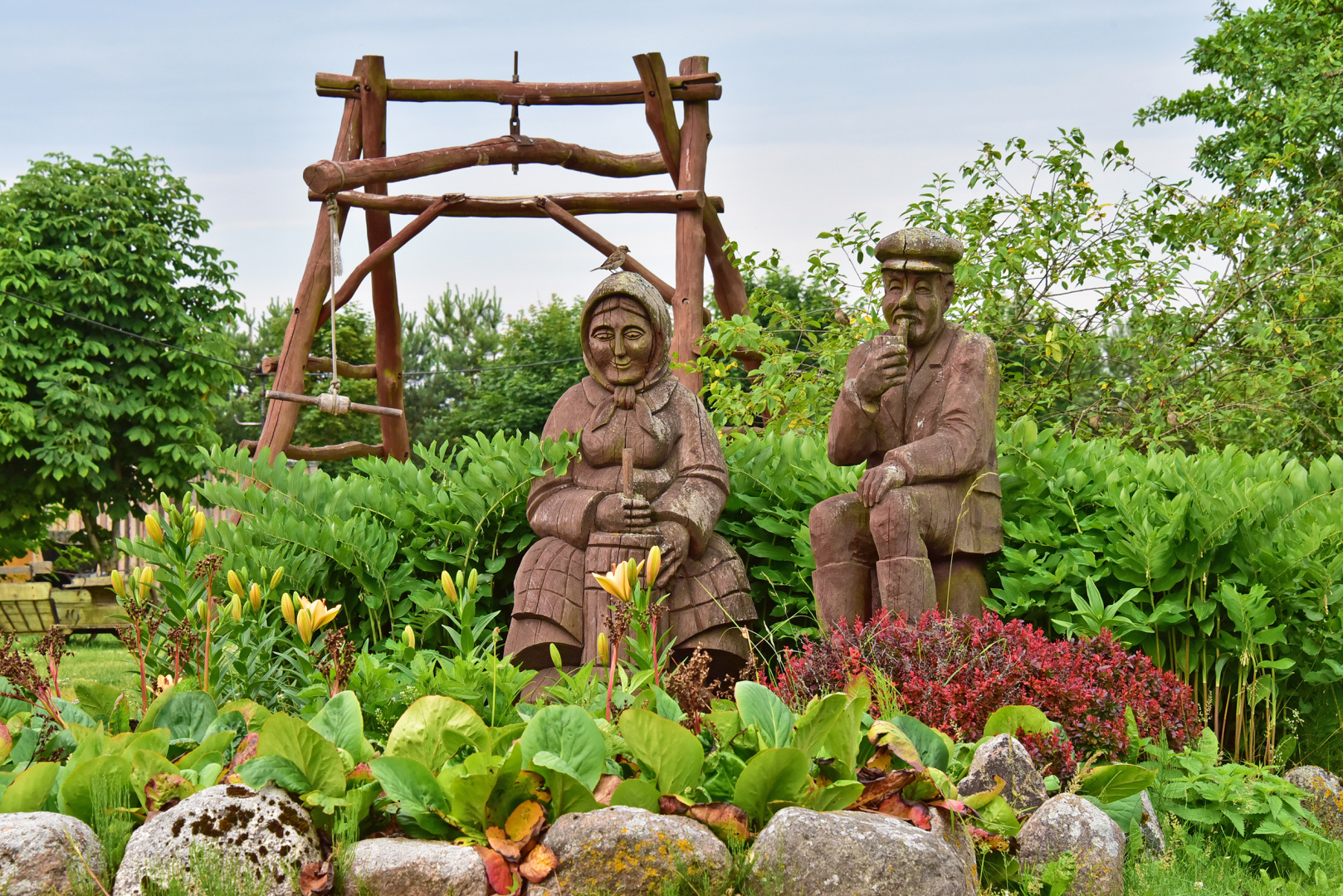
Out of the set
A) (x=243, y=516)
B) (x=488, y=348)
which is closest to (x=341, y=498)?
(x=243, y=516)

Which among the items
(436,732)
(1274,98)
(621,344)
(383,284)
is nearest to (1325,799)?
(436,732)

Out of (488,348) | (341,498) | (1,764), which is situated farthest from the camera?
(488,348)

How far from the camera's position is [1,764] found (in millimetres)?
3205

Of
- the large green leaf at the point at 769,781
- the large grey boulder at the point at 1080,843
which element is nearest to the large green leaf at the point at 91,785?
the large green leaf at the point at 769,781

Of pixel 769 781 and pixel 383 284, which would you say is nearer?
pixel 769 781

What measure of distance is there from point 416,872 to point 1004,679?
6.73 ft

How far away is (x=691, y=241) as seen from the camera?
8586 millimetres

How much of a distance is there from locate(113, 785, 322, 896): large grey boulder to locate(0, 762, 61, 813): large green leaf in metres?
0.34

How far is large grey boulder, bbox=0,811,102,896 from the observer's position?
8.64ft

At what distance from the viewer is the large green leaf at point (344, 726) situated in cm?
311

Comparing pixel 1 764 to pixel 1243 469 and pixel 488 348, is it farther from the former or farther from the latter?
pixel 488 348

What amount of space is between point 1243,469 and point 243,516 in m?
4.89

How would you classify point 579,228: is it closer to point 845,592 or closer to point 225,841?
point 845,592

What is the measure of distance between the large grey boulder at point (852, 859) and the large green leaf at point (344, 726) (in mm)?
1069
